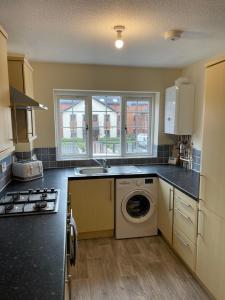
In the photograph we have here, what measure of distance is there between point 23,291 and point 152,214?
2.28 m

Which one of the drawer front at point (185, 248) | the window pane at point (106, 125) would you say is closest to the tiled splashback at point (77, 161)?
the window pane at point (106, 125)

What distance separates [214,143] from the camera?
1852 millimetres

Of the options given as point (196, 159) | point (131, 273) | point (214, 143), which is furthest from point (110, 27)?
point (131, 273)

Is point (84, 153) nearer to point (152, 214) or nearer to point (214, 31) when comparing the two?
point (152, 214)

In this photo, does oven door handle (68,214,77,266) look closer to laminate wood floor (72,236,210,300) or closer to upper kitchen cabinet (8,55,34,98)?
laminate wood floor (72,236,210,300)

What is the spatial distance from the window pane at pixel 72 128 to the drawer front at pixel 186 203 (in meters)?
1.64

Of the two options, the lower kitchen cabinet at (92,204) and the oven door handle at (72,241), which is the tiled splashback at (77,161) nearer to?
the lower kitchen cabinet at (92,204)

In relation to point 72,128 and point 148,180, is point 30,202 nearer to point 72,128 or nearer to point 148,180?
point 148,180

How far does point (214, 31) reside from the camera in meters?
1.91

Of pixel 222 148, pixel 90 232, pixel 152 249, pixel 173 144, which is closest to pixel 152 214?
pixel 152 249

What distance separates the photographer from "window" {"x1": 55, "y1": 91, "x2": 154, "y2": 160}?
345cm

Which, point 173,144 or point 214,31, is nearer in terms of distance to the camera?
point 214,31

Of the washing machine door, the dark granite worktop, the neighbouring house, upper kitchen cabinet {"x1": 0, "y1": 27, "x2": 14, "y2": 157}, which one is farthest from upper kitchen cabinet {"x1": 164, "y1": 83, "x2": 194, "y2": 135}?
upper kitchen cabinet {"x1": 0, "y1": 27, "x2": 14, "y2": 157}

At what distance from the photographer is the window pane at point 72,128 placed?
3.43 metres
